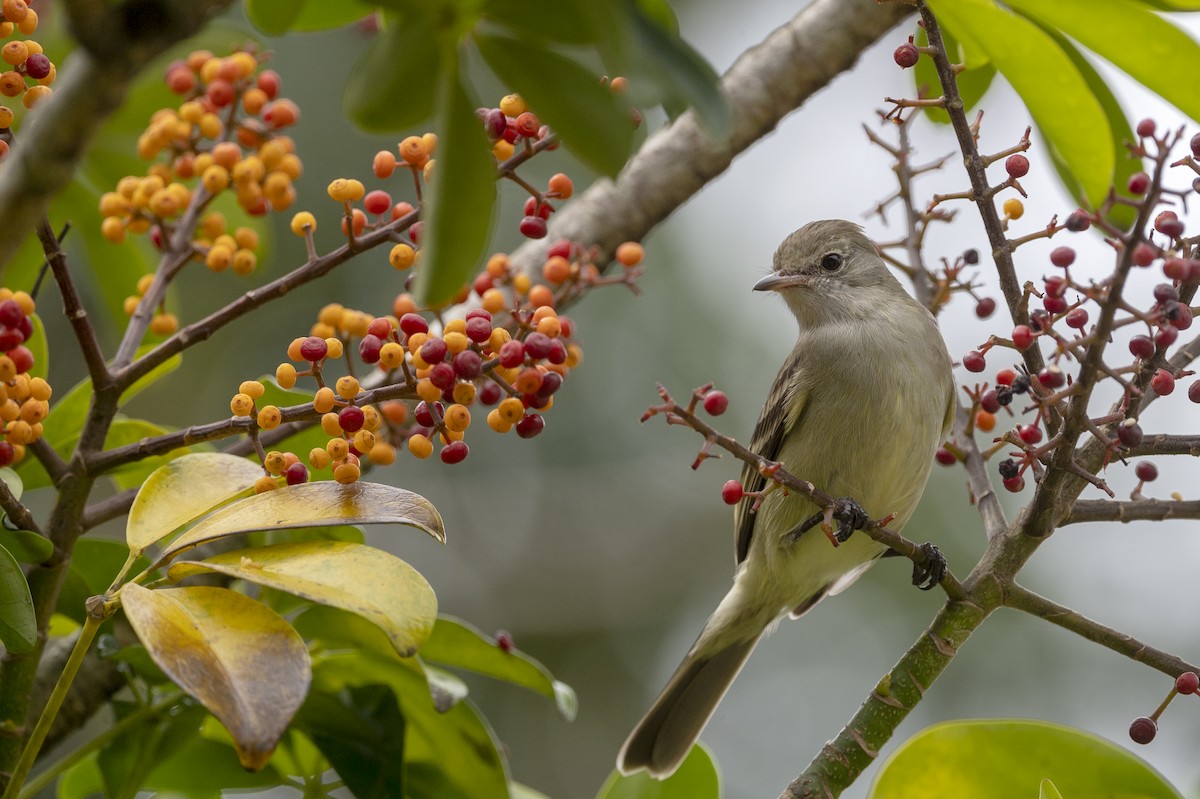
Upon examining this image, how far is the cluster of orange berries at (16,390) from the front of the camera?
177cm

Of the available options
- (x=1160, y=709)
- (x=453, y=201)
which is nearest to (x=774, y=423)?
(x=1160, y=709)

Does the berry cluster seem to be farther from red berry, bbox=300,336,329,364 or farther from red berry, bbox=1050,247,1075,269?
red berry, bbox=300,336,329,364

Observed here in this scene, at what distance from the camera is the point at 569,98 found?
46.0 inches

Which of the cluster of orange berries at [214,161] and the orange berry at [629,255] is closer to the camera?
the cluster of orange berries at [214,161]

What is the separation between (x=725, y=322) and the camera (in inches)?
332

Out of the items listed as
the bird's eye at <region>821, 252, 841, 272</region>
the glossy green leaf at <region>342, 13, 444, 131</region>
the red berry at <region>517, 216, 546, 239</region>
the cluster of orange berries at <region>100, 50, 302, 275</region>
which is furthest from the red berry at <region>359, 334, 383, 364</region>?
the bird's eye at <region>821, 252, 841, 272</region>

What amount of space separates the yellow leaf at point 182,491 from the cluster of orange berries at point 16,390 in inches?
8.0

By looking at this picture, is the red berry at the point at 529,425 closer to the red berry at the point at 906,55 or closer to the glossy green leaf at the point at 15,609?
the glossy green leaf at the point at 15,609

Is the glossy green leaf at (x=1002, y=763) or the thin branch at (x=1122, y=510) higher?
the thin branch at (x=1122, y=510)

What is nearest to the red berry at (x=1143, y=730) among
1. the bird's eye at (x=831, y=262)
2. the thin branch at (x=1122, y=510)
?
the thin branch at (x=1122, y=510)

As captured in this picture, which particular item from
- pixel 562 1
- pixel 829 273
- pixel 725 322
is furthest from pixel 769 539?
pixel 725 322

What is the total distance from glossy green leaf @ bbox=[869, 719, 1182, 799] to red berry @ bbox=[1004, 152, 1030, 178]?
1027 millimetres

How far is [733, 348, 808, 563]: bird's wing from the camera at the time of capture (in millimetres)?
3691

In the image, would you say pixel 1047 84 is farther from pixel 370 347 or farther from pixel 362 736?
pixel 362 736
